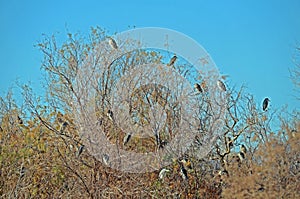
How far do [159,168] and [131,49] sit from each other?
2068mm

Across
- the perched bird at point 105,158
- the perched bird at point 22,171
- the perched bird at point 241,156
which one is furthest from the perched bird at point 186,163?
the perched bird at point 22,171

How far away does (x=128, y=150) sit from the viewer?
791 cm

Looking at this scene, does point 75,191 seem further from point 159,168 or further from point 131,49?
point 131,49

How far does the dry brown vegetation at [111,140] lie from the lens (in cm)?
725

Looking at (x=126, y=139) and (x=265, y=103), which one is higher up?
(x=265, y=103)

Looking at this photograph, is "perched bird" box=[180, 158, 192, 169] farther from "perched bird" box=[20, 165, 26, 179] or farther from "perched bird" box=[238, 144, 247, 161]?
"perched bird" box=[20, 165, 26, 179]

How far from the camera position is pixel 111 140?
788 centimetres

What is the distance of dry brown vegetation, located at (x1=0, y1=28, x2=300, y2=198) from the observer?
7.25 meters

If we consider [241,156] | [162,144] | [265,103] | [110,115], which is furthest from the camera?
[265,103]

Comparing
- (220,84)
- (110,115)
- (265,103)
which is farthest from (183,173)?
(265,103)

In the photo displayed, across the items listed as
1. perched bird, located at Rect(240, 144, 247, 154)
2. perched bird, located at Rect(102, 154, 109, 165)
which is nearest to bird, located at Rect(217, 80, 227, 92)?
perched bird, located at Rect(240, 144, 247, 154)

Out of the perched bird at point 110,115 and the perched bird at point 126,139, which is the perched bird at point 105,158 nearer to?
the perched bird at point 126,139

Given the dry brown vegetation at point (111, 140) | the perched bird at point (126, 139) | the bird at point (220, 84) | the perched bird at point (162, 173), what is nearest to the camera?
the dry brown vegetation at point (111, 140)

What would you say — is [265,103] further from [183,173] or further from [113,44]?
[113,44]
